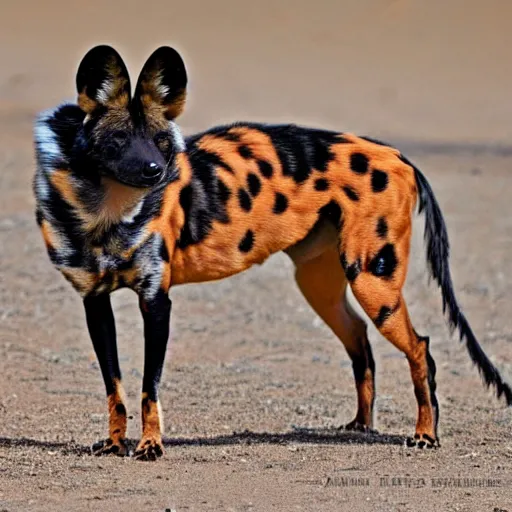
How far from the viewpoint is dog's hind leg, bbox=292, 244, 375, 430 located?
25.9 feet

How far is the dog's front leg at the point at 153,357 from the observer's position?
6.79 metres

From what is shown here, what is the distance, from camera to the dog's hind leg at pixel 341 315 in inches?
310

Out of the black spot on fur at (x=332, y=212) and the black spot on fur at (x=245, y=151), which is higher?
the black spot on fur at (x=245, y=151)

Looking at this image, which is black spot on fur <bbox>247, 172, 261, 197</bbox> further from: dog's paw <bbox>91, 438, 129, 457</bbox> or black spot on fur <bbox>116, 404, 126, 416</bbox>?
dog's paw <bbox>91, 438, 129, 457</bbox>

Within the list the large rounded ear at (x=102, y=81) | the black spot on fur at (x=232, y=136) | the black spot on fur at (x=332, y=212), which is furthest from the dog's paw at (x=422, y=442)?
the large rounded ear at (x=102, y=81)

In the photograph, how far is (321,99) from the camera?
3062cm

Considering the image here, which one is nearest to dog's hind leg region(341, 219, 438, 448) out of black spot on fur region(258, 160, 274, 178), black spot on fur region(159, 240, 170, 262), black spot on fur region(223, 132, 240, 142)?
black spot on fur region(258, 160, 274, 178)

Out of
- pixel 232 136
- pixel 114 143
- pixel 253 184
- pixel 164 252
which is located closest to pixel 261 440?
pixel 164 252

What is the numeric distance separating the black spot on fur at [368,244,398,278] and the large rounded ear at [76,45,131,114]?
5.17 feet

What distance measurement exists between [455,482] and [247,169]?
194 cm

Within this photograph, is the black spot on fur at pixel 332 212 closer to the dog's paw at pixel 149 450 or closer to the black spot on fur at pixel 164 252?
the black spot on fur at pixel 164 252

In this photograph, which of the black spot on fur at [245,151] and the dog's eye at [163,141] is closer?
the dog's eye at [163,141]

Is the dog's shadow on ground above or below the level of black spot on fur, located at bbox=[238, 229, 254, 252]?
below

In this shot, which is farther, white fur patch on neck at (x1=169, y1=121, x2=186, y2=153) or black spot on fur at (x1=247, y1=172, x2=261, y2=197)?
black spot on fur at (x1=247, y1=172, x2=261, y2=197)
